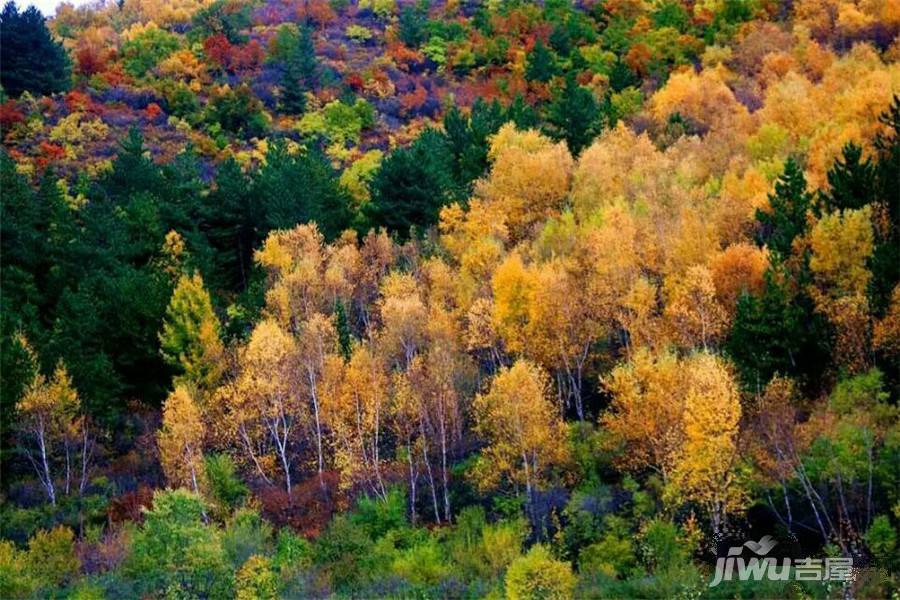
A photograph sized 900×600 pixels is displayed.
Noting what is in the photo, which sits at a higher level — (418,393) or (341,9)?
(341,9)

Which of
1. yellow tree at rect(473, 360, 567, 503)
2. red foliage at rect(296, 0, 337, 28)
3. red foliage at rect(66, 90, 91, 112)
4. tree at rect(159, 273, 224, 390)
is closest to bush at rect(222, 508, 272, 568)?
yellow tree at rect(473, 360, 567, 503)

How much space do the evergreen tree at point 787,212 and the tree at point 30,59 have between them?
7418 cm

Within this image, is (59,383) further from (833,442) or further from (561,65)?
(561,65)

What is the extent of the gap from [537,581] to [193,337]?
2658 centimetres

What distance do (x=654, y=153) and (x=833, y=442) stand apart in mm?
36004

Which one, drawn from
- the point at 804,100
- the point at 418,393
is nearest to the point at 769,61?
the point at 804,100

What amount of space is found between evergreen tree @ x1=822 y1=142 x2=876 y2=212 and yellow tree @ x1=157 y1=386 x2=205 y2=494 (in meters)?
31.7

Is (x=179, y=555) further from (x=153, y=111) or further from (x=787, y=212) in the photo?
(x=153, y=111)

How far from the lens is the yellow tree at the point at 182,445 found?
45781 millimetres

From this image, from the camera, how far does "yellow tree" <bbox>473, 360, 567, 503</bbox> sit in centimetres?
4256

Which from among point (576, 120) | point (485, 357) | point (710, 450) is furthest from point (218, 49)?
point (710, 450)

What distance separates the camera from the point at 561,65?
10175 cm

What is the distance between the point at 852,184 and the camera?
46594 mm

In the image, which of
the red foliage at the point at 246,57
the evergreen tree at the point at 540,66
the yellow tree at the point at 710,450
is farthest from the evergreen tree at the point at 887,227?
the red foliage at the point at 246,57
